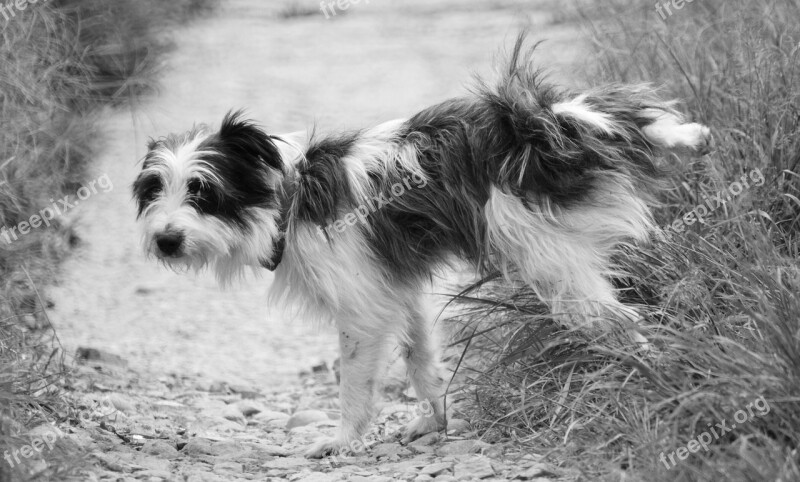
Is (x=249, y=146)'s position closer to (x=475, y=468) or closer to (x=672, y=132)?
(x=475, y=468)

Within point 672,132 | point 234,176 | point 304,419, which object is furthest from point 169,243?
point 672,132

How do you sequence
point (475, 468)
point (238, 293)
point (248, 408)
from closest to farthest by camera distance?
point (475, 468) → point (248, 408) → point (238, 293)

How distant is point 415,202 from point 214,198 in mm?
874

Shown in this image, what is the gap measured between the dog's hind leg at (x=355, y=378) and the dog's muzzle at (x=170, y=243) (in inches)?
32.1

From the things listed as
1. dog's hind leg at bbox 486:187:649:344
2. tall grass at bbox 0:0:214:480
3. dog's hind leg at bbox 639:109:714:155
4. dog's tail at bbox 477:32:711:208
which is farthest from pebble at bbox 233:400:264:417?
dog's hind leg at bbox 639:109:714:155

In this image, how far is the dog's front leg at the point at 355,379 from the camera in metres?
4.41

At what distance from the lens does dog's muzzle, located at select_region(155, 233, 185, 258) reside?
4098 millimetres

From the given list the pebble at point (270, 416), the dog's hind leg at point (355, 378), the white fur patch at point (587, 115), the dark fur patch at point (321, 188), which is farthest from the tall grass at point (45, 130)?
the white fur patch at point (587, 115)

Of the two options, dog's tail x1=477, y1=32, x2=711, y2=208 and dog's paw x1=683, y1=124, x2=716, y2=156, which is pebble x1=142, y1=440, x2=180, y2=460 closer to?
dog's tail x1=477, y1=32, x2=711, y2=208

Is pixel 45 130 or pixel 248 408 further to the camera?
pixel 45 130

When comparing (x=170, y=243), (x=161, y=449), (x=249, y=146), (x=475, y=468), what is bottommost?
(x=475, y=468)

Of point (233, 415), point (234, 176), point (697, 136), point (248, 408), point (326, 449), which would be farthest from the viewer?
point (248, 408)

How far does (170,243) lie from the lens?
411 cm

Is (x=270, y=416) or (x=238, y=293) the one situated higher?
(x=238, y=293)
